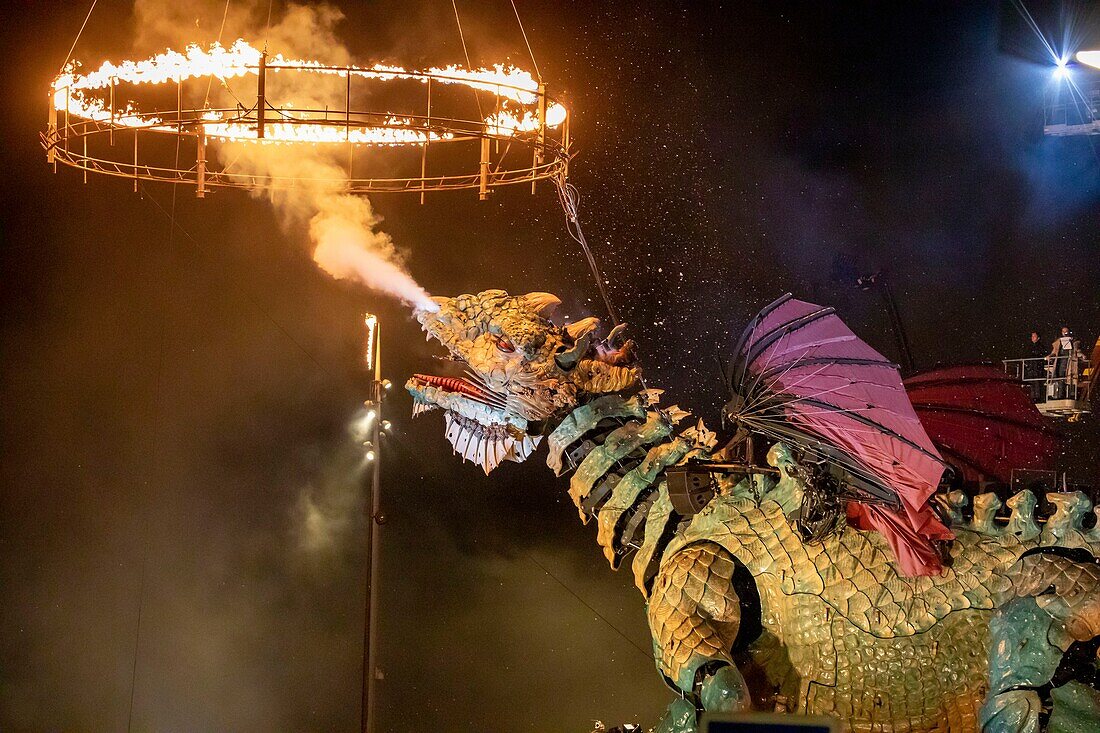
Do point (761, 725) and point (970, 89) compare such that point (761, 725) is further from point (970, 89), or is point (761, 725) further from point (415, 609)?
point (415, 609)

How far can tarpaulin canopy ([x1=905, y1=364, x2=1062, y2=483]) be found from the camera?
5.59 meters

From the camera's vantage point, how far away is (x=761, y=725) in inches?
86.3

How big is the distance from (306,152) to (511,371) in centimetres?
225

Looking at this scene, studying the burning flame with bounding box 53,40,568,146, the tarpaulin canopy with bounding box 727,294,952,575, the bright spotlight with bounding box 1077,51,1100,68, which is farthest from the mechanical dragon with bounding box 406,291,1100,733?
the bright spotlight with bounding box 1077,51,1100,68

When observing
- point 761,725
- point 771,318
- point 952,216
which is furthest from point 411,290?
point 761,725

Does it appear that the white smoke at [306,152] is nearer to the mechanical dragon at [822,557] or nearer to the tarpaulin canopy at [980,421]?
the mechanical dragon at [822,557]

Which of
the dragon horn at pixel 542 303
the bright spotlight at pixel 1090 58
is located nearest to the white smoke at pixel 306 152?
the dragon horn at pixel 542 303

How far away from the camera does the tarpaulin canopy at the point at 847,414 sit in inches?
195

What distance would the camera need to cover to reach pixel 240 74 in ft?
22.0

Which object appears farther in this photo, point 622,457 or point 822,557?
point 622,457

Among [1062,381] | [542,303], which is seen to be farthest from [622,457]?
[1062,381]

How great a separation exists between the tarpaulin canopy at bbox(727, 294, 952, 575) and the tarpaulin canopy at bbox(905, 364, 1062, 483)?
22.1 inches

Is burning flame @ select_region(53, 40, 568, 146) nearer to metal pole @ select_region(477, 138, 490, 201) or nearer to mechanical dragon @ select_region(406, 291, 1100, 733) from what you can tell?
metal pole @ select_region(477, 138, 490, 201)

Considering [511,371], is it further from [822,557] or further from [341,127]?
[341,127]
